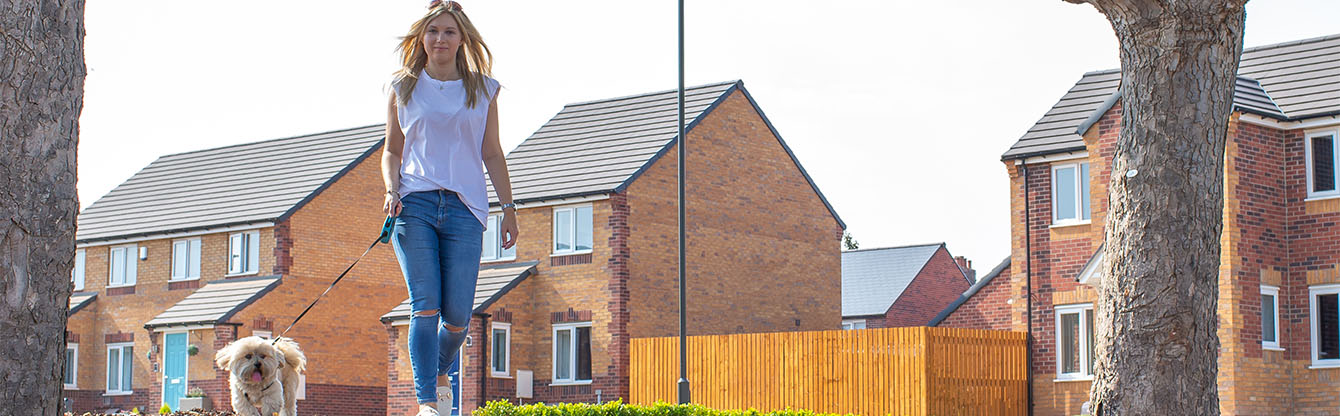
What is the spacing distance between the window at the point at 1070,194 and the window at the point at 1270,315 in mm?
3408

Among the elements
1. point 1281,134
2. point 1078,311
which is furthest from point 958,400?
point 1281,134

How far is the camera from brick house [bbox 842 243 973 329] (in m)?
53.6

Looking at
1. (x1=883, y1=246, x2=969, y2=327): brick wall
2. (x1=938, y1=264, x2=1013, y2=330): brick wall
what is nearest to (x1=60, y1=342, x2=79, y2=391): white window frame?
(x1=938, y1=264, x2=1013, y2=330): brick wall

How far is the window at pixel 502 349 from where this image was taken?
3500 centimetres

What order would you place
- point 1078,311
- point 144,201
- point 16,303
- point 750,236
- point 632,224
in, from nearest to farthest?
point 16,303, point 1078,311, point 632,224, point 750,236, point 144,201

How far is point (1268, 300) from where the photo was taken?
27.7 m

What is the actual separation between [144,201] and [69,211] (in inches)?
1654

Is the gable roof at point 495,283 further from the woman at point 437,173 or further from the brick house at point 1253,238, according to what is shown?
the woman at point 437,173

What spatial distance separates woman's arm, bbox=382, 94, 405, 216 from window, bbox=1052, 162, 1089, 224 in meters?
23.7

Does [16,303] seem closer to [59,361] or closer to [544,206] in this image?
[59,361]

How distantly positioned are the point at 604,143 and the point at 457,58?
A: 30800mm

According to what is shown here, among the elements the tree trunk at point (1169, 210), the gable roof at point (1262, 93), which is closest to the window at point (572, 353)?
the gable roof at point (1262, 93)

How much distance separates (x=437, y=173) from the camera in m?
6.95

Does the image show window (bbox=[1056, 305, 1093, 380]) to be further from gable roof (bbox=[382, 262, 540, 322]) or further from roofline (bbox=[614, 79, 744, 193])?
gable roof (bbox=[382, 262, 540, 322])
